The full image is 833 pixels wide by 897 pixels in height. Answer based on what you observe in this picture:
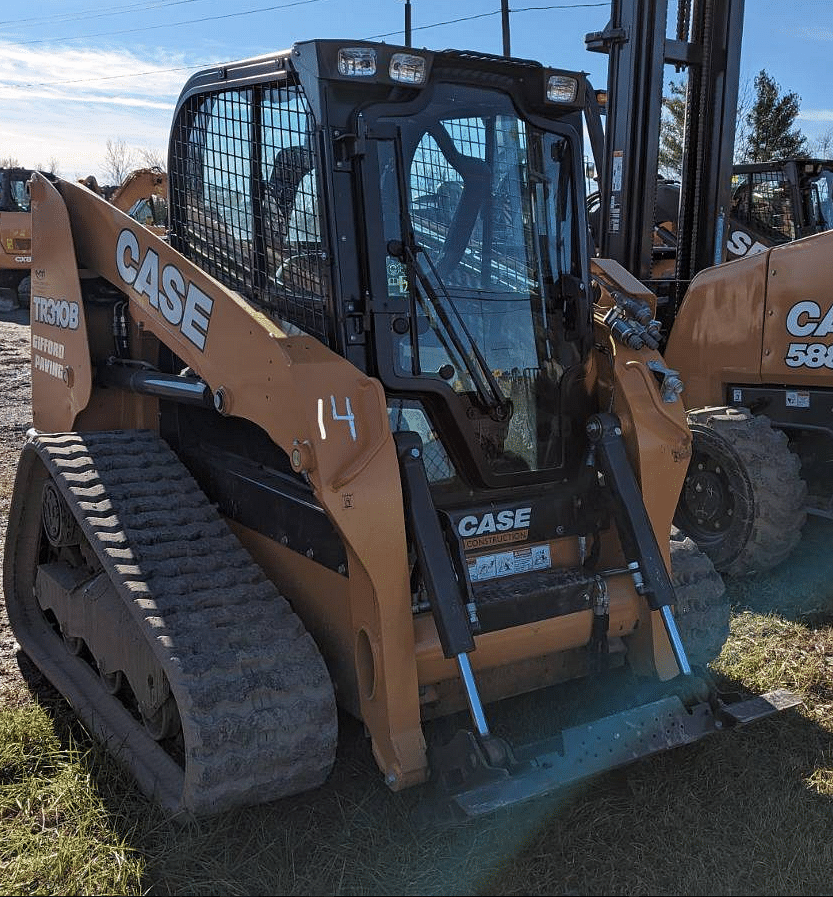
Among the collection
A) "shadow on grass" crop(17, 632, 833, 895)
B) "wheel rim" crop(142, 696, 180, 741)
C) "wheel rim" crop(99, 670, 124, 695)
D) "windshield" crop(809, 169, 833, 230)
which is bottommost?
"shadow on grass" crop(17, 632, 833, 895)

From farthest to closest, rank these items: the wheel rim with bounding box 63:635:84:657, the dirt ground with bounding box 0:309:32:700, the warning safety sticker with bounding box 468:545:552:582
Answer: the dirt ground with bounding box 0:309:32:700
the wheel rim with bounding box 63:635:84:657
the warning safety sticker with bounding box 468:545:552:582

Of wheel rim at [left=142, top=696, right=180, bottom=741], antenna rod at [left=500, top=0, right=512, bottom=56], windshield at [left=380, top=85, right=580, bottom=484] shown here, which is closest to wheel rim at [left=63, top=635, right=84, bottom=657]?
wheel rim at [left=142, top=696, right=180, bottom=741]

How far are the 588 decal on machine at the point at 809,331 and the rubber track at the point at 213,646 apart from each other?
11.3 ft

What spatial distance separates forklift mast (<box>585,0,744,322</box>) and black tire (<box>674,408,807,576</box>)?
1.47m

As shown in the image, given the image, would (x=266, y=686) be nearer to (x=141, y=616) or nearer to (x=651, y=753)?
(x=141, y=616)

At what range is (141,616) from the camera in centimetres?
313

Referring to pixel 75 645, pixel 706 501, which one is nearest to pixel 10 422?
pixel 75 645

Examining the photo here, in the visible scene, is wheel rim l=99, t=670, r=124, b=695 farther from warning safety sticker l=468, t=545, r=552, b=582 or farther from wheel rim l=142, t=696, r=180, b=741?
warning safety sticker l=468, t=545, r=552, b=582

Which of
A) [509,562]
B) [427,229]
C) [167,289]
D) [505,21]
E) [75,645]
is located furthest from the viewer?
[505,21]

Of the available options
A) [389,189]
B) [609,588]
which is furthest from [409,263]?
[609,588]

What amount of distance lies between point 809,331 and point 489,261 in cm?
272

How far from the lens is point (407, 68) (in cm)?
314

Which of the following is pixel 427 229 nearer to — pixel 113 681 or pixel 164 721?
pixel 164 721

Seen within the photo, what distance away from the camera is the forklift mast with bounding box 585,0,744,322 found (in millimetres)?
6250
